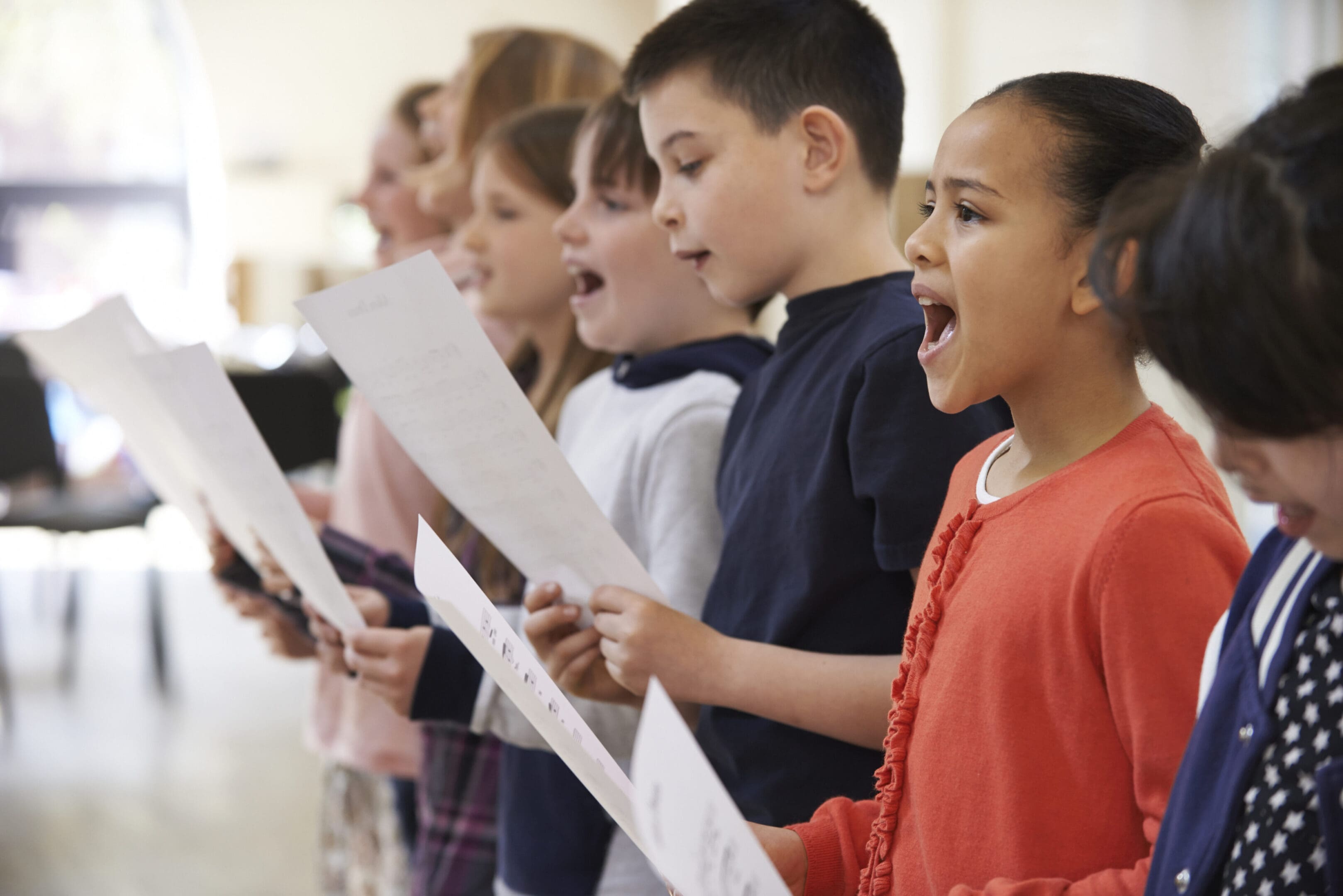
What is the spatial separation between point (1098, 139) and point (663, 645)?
16.4 inches

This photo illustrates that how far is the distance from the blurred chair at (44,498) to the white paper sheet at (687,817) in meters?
3.90

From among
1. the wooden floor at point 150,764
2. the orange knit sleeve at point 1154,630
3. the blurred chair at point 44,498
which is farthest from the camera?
the blurred chair at point 44,498

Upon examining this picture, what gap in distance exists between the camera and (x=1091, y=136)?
1.97 ft

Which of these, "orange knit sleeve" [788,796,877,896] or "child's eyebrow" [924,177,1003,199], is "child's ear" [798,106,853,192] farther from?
"orange knit sleeve" [788,796,877,896]

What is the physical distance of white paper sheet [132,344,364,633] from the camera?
0.97 m

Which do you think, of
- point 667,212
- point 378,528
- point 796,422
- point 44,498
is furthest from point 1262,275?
point 44,498

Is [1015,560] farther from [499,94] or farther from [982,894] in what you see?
[499,94]

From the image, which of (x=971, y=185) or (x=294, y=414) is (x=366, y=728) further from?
(x=294, y=414)

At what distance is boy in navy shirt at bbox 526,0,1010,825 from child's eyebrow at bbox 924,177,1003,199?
0.55 feet

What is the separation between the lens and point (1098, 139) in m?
0.60

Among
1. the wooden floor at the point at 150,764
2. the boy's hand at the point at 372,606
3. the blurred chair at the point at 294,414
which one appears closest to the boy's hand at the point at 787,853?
the boy's hand at the point at 372,606

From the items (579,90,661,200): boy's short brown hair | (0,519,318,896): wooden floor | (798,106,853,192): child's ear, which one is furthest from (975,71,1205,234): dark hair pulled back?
(0,519,318,896): wooden floor

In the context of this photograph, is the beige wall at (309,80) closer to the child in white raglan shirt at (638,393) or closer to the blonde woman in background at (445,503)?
the blonde woman in background at (445,503)

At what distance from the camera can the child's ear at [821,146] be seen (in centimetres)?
89
